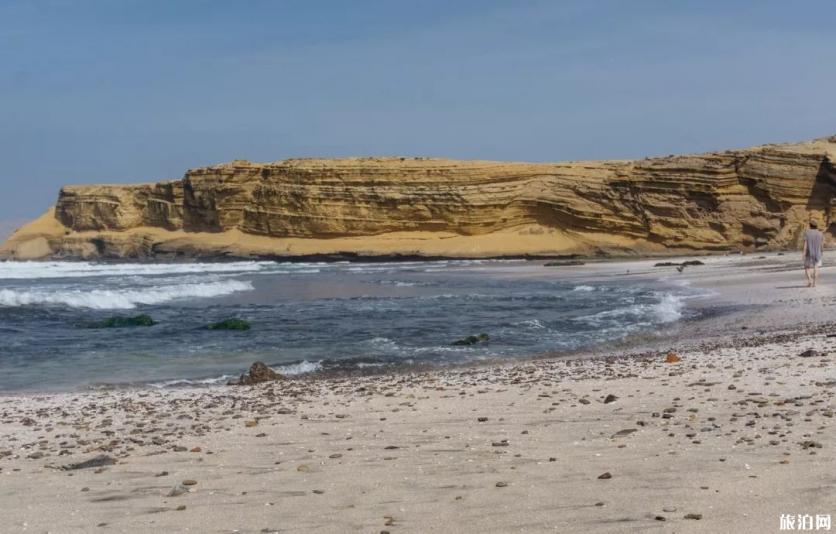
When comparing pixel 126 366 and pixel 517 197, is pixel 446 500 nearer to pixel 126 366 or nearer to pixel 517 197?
pixel 126 366

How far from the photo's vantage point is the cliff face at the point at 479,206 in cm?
4272

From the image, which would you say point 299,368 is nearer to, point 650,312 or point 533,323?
point 533,323

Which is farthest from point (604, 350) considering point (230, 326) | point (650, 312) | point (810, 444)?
point (230, 326)

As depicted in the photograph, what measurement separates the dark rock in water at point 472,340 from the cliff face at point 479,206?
105 feet

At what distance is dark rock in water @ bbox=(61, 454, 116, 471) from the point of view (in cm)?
526

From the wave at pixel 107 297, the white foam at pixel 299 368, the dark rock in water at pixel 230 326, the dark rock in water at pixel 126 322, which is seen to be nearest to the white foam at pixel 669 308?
the white foam at pixel 299 368

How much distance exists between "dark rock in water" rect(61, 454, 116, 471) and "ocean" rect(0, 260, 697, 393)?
406 cm

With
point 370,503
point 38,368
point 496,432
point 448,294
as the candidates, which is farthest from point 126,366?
point 448,294

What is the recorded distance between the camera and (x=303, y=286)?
28078 millimetres

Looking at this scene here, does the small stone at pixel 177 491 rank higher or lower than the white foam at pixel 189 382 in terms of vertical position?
higher

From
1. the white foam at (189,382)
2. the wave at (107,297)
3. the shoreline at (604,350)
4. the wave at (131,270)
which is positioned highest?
the wave at (131,270)

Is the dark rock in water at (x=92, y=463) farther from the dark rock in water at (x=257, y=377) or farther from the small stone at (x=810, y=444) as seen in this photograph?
the small stone at (x=810, y=444)

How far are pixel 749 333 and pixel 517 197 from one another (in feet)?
126

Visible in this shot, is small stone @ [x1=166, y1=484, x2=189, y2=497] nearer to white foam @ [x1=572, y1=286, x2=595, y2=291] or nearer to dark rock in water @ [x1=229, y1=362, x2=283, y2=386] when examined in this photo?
dark rock in water @ [x1=229, y1=362, x2=283, y2=386]
